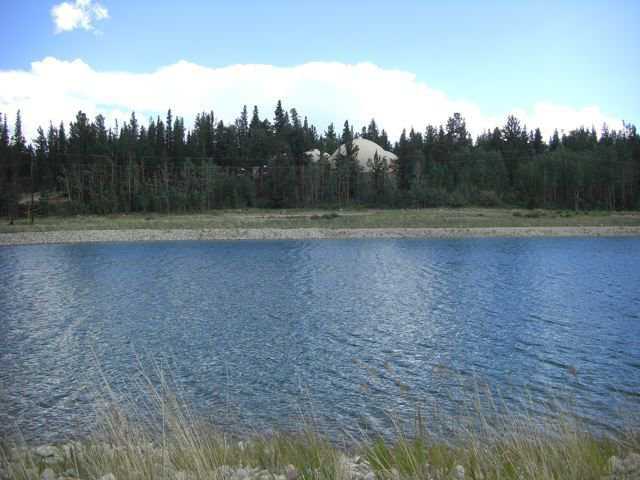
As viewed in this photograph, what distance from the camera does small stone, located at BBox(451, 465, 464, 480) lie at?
6258 mm

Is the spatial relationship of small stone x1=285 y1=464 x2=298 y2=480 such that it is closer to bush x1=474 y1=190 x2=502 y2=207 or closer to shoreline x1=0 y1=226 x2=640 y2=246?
shoreline x1=0 y1=226 x2=640 y2=246

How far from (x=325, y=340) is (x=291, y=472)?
11024 millimetres

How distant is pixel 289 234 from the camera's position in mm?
65375

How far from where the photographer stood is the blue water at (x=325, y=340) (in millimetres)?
11852

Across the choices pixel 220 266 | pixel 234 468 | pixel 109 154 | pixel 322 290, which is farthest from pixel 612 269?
pixel 109 154

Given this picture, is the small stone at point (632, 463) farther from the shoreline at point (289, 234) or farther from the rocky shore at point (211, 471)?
the shoreline at point (289, 234)

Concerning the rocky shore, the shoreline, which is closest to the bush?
the shoreline

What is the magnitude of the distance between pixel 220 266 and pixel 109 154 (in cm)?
8057

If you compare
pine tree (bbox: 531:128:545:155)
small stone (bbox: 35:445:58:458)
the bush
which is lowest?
small stone (bbox: 35:445:58:458)

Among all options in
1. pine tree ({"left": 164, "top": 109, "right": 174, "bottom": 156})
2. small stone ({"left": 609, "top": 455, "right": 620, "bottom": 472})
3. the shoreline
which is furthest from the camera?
pine tree ({"left": 164, "top": 109, "right": 174, "bottom": 156})

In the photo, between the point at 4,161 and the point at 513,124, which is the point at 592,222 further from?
the point at 4,161

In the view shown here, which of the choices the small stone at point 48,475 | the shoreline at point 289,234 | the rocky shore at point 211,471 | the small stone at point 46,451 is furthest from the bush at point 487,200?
the small stone at point 48,475

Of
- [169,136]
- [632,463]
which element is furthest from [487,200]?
[632,463]

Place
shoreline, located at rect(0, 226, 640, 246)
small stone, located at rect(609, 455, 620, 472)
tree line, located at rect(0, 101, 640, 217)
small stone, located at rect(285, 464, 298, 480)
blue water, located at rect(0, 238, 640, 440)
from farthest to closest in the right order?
tree line, located at rect(0, 101, 640, 217)
shoreline, located at rect(0, 226, 640, 246)
blue water, located at rect(0, 238, 640, 440)
small stone, located at rect(285, 464, 298, 480)
small stone, located at rect(609, 455, 620, 472)
